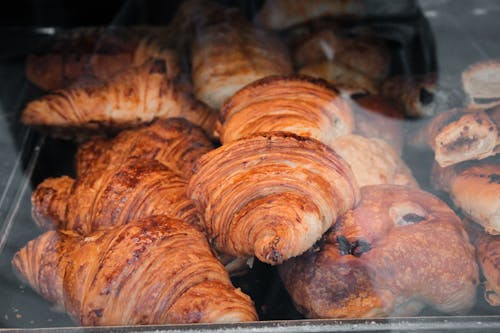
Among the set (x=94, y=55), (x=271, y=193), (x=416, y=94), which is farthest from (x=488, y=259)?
(x=94, y=55)

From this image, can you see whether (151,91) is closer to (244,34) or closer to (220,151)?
(244,34)

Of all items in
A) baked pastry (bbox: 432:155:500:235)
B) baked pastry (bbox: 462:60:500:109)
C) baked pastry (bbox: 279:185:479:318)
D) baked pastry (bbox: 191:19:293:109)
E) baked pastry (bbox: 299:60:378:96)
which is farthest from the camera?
baked pastry (bbox: 299:60:378:96)

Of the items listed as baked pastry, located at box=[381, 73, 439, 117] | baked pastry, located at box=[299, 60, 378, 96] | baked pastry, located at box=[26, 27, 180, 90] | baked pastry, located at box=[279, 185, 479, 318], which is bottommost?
baked pastry, located at box=[279, 185, 479, 318]

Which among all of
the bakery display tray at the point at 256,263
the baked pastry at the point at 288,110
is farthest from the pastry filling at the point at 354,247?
the baked pastry at the point at 288,110

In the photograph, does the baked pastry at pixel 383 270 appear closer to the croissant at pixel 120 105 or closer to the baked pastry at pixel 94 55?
the croissant at pixel 120 105

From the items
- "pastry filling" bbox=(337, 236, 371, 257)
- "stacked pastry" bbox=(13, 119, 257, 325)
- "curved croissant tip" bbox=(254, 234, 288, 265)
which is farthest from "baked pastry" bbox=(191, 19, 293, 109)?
"curved croissant tip" bbox=(254, 234, 288, 265)

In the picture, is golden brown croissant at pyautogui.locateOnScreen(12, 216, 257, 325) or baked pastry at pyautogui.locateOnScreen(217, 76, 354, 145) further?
baked pastry at pyautogui.locateOnScreen(217, 76, 354, 145)

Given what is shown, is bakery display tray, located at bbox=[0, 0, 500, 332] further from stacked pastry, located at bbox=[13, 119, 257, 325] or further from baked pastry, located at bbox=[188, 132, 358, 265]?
baked pastry, located at bbox=[188, 132, 358, 265]
